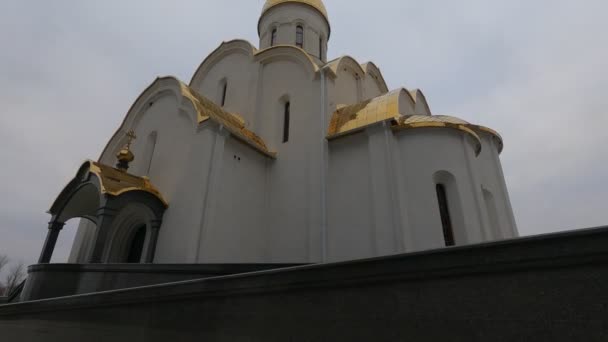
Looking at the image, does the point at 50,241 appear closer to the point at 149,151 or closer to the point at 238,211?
the point at 149,151

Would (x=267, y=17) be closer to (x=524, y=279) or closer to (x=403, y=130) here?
(x=403, y=130)

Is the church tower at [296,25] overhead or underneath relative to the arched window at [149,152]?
overhead

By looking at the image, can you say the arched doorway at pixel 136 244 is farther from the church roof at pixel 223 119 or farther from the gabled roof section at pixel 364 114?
the gabled roof section at pixel 364 114

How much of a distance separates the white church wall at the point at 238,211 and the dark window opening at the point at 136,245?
3080mm

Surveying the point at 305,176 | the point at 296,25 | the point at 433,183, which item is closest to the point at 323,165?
the point at 305,176

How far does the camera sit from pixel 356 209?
25.4ft

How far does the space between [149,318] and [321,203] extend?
5173mm

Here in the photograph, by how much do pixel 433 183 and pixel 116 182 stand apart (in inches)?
299

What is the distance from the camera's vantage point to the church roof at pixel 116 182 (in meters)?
7.01

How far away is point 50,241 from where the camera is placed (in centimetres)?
754

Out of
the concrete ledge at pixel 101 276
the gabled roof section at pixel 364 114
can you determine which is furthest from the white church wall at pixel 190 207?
the gabled roof section at pixel 364 114

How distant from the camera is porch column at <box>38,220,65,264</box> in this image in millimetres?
7200

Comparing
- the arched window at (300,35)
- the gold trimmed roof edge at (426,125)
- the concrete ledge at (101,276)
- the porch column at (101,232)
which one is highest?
the arched window at (300,35)

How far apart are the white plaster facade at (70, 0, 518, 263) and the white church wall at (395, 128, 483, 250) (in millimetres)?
26
